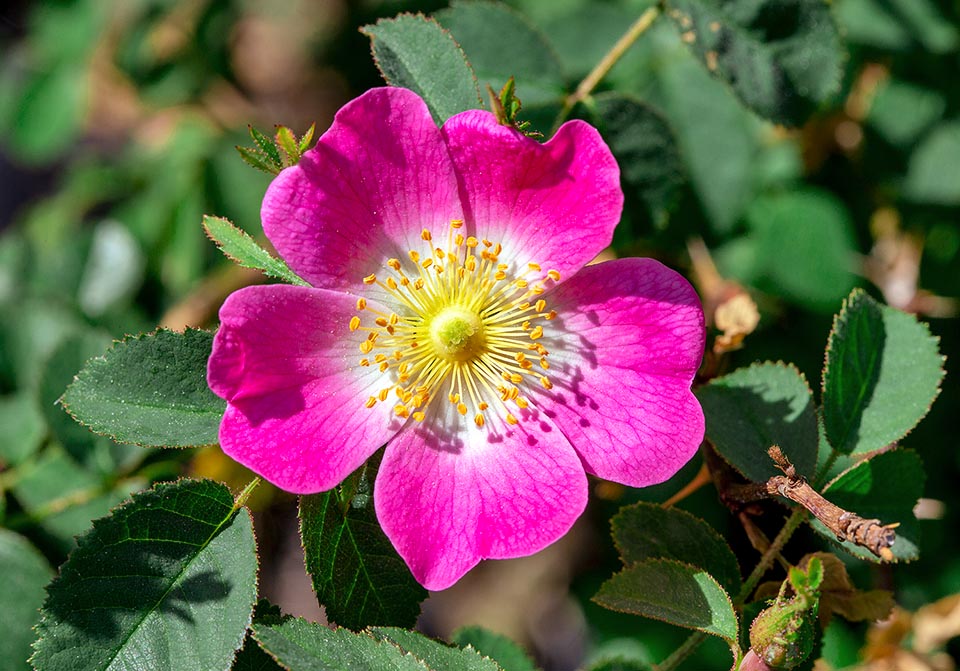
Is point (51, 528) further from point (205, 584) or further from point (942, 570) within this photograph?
point (942, 570)

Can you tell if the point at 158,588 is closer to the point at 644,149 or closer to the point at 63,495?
the point at 63,495

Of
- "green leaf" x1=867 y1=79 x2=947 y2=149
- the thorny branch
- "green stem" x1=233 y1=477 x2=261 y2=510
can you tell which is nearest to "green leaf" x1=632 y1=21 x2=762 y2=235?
"green leaf" x1=867 y1=79 x2=947 y2=149

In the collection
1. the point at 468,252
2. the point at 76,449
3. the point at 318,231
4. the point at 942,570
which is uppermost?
the point at 318,231

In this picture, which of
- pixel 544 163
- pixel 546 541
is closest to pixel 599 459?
pixel 546 541

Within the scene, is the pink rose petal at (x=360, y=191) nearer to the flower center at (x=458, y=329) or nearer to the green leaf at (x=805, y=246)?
the flower center at (x=458, y=329)

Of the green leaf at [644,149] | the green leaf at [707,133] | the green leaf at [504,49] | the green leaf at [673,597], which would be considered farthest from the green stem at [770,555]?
the green leaf at [707,133]

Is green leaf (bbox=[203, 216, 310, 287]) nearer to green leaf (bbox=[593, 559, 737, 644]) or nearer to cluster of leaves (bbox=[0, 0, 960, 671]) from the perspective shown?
cluster of leaves (bbox=[0, 0, 960, 671])

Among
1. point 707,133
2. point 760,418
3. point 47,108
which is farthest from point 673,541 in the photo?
point 47,108
